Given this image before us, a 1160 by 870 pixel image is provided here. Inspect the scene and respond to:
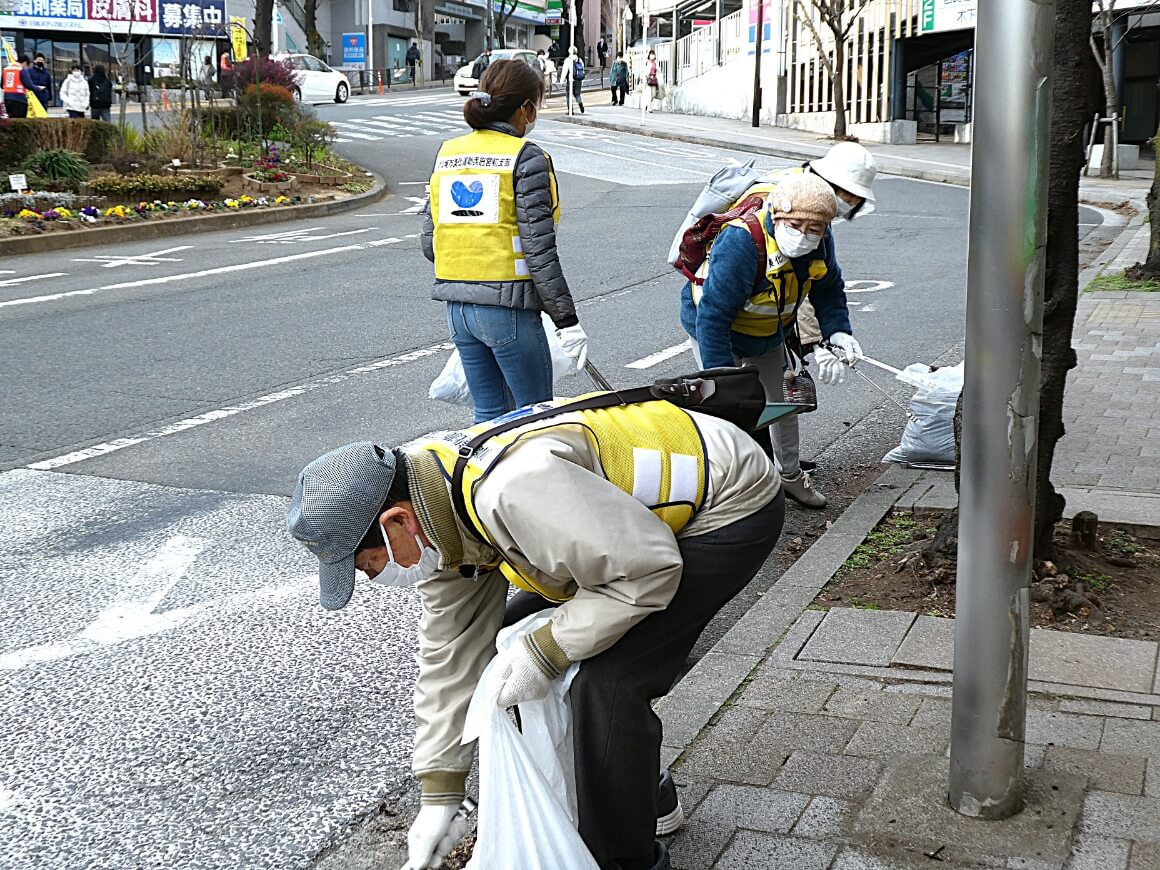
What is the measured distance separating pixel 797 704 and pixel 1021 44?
6.39ft

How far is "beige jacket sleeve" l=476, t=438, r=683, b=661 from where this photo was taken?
8.24 ft

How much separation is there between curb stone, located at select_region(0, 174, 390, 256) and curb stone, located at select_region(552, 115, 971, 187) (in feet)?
30.6

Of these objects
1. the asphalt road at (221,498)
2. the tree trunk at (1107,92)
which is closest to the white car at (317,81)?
the tree trunk at (1107,92)

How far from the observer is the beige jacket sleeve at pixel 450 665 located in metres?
2.98

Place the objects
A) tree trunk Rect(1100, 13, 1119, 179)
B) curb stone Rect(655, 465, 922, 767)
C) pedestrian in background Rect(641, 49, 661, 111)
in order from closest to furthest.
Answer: curb stone Rect(655, 465, 922, 767) < tree trunk Rect(1100, 13, 1119, 179) < pedestrian in background Rect(641, 49, 661, 111)

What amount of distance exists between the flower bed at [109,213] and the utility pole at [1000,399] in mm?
15374

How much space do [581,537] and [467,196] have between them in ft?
10.0

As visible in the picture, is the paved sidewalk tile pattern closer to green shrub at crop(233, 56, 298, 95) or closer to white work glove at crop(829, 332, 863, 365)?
white work glove at crop(829, 332, 863, 365)

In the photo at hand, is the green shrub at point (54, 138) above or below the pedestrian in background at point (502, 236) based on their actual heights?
above

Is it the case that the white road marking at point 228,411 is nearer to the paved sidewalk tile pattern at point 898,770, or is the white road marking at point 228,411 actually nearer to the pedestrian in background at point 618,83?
the paved sidewalk tile pattern at point 898,770

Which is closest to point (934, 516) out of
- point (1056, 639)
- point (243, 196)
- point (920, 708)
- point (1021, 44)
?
point (1056, 639)

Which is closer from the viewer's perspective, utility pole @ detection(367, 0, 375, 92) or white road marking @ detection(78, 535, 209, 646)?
white road marking @ detection(78, 535, 209, 646)

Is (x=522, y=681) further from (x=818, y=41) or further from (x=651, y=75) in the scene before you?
(x=651, y=75)

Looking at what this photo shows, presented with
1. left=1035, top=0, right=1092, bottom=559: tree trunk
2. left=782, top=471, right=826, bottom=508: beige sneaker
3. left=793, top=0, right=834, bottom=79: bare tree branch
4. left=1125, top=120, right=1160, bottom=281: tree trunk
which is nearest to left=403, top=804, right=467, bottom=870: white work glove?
left=1035, top=0, right=1092, bottom=559: tree trunk
